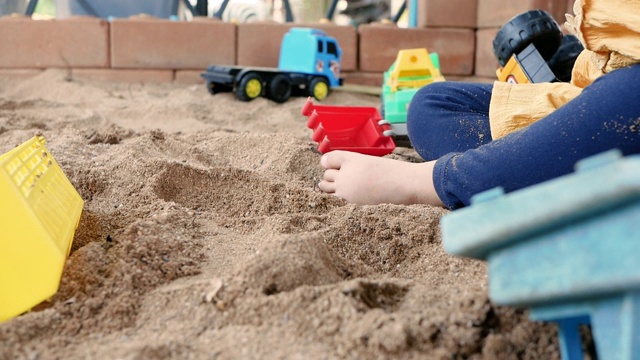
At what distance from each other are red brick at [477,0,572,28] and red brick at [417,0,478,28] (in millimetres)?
38

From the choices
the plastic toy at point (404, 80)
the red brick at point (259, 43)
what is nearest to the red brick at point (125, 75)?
the red brick at point (259, 43)

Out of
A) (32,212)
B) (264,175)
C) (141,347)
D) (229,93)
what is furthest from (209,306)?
(229,93)

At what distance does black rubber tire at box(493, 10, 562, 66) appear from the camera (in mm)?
1474

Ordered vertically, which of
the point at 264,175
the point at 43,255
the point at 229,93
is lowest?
the point at 229,93

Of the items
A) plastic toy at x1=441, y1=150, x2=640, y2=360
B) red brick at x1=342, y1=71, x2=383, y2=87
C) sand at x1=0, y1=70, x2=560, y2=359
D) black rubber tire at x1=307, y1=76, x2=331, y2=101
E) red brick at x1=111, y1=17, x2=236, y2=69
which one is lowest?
red brick at x1=342, y1=71, x2=383, y2=87

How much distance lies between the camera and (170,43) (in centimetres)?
267

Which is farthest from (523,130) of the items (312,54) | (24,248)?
(312,54)

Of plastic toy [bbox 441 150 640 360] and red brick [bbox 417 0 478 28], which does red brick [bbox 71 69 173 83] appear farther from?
plastic toy [bbox 441 150 640 360]

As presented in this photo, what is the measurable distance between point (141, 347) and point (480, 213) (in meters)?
0.31

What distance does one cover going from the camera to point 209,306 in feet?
2.02

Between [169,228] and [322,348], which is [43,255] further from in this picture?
[322,348]

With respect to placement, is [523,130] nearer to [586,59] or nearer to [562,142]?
[562,142]

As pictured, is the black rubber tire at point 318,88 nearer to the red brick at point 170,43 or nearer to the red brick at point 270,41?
the red brick at point 270,41

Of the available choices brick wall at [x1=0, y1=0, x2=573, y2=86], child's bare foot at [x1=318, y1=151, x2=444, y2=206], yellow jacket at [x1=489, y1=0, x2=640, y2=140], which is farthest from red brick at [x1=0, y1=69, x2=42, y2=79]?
yellow jacket at [x1=489, y1=0, x2=640, y2=140]
